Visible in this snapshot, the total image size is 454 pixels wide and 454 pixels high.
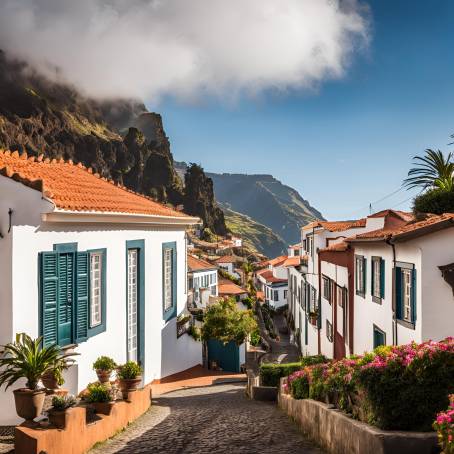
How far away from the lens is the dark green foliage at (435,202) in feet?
52.6

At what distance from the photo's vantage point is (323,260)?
26062 mm

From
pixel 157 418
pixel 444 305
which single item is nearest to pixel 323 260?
pixel 444 305

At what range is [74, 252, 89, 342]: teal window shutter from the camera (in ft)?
37.5

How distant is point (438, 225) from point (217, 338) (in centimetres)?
1766

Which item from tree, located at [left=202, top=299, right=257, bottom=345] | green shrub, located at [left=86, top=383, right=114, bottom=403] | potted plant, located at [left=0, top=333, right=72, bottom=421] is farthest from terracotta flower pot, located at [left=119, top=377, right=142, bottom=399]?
tree, located at [left=202, top=299, right=257, bottom=345]

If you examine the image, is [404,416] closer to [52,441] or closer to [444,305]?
[52,441]

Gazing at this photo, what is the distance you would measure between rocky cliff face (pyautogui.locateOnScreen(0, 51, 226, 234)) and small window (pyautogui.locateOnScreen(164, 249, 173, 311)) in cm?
7376

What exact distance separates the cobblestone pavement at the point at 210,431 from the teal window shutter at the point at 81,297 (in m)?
2.41

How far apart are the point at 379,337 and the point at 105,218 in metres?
9.32

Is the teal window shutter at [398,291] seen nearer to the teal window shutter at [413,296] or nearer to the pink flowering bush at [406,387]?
the teal window shutter at [413,296]

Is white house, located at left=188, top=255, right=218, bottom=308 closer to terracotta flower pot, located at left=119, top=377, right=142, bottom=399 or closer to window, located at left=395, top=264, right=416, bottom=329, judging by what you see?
window, located at left=395, top=264, right=416, bottom=329

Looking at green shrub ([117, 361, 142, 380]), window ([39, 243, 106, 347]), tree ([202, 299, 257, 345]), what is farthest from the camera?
tree ([202, 299, 257, 345])

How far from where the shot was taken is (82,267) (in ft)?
38.3

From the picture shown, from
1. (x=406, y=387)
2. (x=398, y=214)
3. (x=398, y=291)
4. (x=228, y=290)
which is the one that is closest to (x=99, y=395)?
(x=406, y=387)
